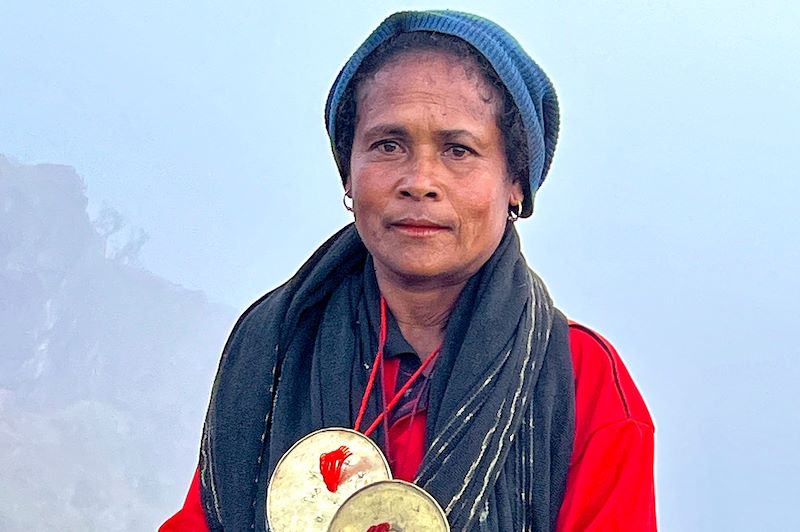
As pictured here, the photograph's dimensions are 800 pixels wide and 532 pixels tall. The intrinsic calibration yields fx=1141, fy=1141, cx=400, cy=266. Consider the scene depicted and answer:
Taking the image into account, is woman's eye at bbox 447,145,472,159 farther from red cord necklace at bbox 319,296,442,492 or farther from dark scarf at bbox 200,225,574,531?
red cord necklace at bbox 319,296,442,492

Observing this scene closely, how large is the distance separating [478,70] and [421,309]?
417 millimetres

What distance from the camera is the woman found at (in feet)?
5.75

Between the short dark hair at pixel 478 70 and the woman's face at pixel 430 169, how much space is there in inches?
0.5

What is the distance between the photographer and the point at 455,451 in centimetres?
175

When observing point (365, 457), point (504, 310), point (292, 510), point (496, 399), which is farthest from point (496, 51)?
point (292, 510)

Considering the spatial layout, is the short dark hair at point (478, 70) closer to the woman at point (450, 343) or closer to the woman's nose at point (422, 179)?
the woman at point (450, 343)

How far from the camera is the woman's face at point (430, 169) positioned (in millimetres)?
1798

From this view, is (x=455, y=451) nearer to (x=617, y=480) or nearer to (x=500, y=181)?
(x=617, y=480)

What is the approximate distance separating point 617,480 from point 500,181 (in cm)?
51

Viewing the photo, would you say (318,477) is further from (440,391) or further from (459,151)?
(459,151)

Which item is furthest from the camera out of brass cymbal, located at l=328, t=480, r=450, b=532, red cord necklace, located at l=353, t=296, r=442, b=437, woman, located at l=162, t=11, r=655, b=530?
red cord necklace, located at l=353, t=296, r=442, b=437

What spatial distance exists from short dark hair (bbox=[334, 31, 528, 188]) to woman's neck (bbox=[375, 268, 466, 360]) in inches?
9.1

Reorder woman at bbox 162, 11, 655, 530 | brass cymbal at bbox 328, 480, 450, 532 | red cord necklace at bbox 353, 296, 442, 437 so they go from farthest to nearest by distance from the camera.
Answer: red cord necklace at bbox 353, 296, 442, 437 < woman at bbox 162, 11, 655, 530 < brass cymbal at bbox 328, 480, 450, 532

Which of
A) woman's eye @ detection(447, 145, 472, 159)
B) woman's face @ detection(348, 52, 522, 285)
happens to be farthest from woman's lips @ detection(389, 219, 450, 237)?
woman's eye @ detection(447, 145, 472, 159)
